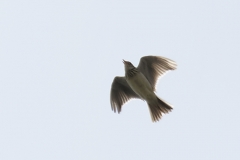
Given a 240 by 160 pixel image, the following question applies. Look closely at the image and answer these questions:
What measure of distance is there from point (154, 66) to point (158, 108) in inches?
54.6

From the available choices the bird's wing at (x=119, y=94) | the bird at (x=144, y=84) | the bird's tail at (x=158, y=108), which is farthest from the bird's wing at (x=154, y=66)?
the bird's wing at (x=119, y=94)

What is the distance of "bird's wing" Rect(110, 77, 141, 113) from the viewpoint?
1397 cm

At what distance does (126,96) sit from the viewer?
14.1 meters

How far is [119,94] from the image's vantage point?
14125 millimetres

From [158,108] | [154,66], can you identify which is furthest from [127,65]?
[158,108]

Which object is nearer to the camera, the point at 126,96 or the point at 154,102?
the point at 154,102

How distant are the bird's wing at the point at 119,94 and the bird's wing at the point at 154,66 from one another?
0.88 m

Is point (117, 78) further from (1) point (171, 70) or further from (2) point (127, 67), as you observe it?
(1) point (171, 70)

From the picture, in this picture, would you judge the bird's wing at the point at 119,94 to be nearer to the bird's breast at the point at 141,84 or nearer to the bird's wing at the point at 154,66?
the bird's wing at the point at 154,66

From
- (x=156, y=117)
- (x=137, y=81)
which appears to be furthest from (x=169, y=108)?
(x=137, y=81)

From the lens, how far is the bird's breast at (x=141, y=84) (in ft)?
41.2

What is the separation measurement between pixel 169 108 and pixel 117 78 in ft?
6.72

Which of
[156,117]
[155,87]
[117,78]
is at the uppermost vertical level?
[117,78]

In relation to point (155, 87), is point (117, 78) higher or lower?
higher
